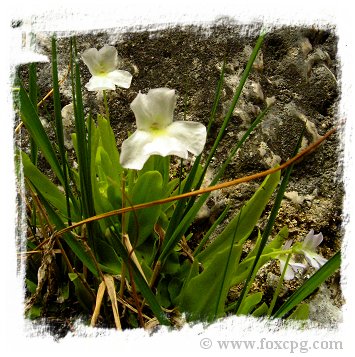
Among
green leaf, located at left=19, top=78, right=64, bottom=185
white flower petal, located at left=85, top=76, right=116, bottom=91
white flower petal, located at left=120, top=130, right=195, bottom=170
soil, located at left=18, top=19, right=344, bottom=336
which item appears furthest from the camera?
soil, located at left=18, top=19, right=344, bottom=336

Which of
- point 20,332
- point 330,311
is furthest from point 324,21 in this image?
point 20,332

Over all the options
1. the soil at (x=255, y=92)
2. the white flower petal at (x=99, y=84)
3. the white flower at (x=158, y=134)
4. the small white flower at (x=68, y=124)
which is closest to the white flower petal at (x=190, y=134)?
the white flower at (x=158, y=134)

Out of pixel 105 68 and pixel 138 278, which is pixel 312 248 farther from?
pixel 105 68

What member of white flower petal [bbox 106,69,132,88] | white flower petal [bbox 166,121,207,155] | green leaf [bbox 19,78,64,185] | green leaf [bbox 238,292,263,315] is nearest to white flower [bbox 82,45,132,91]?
white flower petal [bbox 106,69,132,88]

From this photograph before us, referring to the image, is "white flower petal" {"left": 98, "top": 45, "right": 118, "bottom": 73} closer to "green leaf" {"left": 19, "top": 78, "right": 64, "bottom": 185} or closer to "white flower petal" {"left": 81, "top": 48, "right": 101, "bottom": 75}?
"white flower petal" {"left": 81, "top": 48, "right": 101, "bottom": 75}

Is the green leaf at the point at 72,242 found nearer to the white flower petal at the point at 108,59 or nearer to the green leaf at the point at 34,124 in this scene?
the green leaf at the point at 34,124

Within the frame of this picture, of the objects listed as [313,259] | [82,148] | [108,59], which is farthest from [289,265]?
[108,59]
